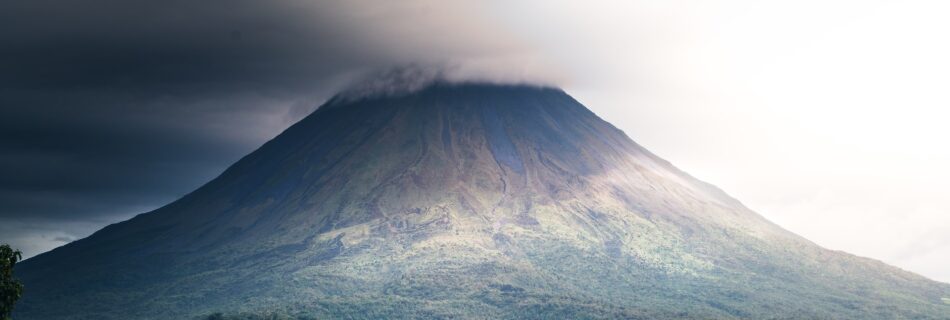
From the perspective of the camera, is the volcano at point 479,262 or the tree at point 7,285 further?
the volcano at point 479,262

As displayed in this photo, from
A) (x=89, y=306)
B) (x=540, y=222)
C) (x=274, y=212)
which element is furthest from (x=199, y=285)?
(x=540, y=222)

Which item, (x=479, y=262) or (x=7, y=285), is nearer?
(x=7, y=285)

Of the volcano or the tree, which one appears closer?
the tree

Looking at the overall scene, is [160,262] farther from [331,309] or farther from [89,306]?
[331,309]

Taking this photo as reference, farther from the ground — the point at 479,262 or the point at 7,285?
the point at 479,262
